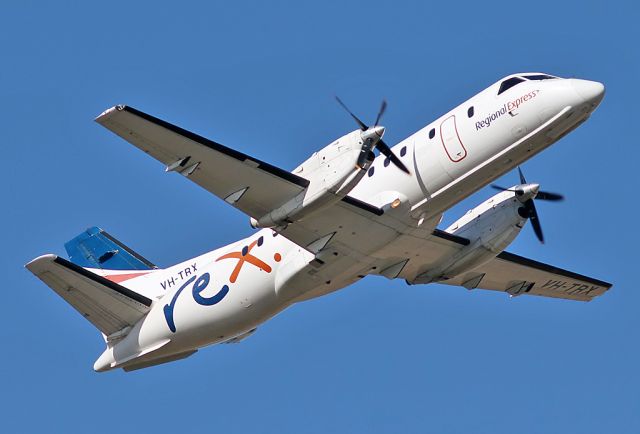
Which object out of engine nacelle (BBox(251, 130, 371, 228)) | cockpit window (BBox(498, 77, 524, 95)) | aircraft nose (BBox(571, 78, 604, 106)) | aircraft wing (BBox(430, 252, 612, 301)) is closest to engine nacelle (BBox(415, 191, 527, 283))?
aircraft wing (BBox(430, 252, 612, 301))

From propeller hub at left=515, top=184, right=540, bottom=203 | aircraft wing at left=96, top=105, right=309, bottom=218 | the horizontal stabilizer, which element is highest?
propeller hub at left=515, top=184, right=540, bottom=203

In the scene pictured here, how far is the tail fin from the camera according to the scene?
1143 inches

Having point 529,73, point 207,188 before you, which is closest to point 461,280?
point 529,73

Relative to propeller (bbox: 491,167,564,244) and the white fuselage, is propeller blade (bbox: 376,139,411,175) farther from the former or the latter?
propeller (bbox: 491,167,564,244)

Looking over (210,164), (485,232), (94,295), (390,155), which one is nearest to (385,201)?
(390,155)

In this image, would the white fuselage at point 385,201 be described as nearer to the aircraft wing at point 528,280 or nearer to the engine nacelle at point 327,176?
the engine nacelle at point 327,176

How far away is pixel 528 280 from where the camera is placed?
1139 inches

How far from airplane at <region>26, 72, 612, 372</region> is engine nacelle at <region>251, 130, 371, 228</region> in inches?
1.1

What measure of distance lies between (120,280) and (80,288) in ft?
11.0

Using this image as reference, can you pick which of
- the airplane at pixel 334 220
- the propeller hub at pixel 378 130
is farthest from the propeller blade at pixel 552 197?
the propeller hub at pixel 378 130

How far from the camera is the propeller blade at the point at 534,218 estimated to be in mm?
25281

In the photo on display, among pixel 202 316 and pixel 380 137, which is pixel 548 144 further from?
pixel 202 316

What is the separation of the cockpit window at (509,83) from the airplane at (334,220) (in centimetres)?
3

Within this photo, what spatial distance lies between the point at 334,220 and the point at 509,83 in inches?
192
